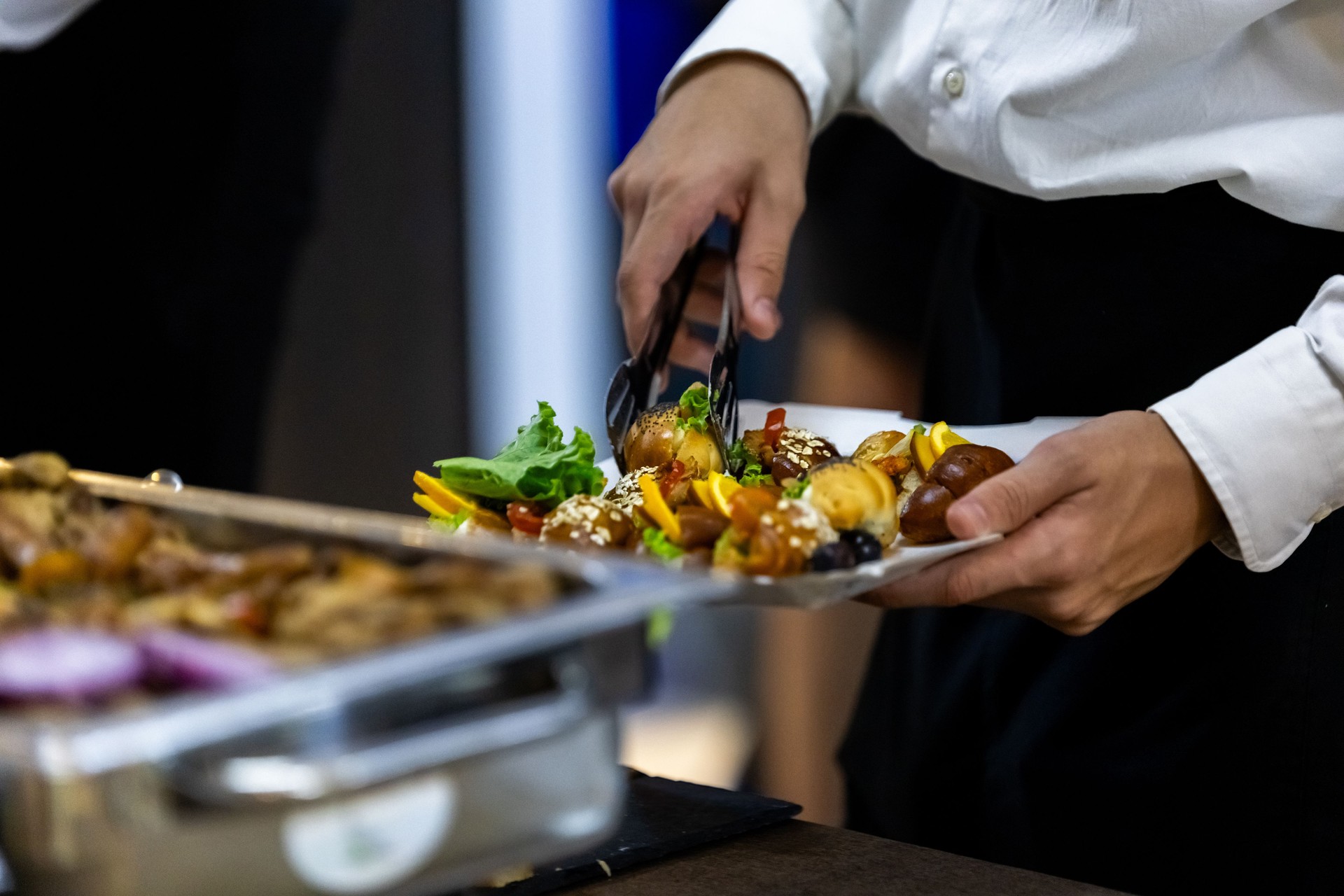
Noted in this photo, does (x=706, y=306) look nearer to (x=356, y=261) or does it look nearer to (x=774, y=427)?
(x=774, y=427)

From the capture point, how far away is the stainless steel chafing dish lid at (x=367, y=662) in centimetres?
39

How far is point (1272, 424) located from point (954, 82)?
18.1 inches

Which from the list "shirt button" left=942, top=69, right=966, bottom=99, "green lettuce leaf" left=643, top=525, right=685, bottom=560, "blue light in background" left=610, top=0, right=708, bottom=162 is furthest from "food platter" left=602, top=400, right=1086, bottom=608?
"blue light in background" left=610, top=0, right=708, bottom=162

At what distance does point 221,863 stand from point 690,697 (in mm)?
2642

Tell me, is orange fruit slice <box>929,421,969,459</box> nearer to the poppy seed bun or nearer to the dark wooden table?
the poppy seed bun

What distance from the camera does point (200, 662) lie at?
46 cm

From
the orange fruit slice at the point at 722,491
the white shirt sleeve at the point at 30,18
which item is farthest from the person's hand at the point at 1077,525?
the white shirt sleeve at the point at 30,18

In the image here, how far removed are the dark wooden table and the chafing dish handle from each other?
0.39m

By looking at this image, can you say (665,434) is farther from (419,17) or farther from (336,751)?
(419,17)

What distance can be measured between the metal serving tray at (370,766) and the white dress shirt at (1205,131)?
0.64 meters

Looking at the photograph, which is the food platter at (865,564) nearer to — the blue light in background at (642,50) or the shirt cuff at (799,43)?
the shirt cuff at (799,43)

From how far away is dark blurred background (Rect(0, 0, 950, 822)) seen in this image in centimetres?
263

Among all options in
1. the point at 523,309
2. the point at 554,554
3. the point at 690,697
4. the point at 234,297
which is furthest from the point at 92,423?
the point at 554,554

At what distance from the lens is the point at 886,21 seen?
4.74ft
